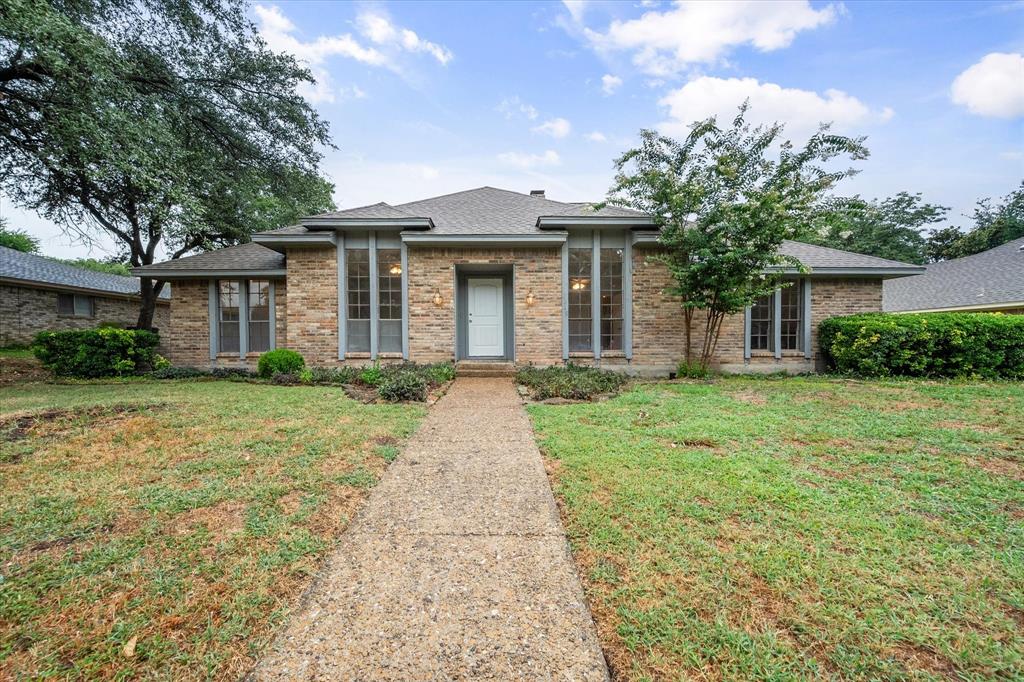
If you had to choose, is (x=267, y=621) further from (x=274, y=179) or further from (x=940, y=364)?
(x=274, y=179)

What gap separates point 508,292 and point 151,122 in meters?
7.71

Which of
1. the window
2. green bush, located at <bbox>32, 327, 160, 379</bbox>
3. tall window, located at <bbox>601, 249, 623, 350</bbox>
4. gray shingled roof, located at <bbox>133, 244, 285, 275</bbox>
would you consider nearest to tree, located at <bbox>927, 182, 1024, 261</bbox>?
tall window, located at <bbox>601, 249, 623, 350</bbox>

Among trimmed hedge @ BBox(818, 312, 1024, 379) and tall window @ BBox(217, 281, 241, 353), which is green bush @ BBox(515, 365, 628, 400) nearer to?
trimmed hedge @ BBox(818, 312, 1024, 379)

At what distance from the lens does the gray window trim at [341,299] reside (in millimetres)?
8852

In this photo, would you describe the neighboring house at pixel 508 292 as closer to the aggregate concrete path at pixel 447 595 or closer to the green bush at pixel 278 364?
the green bush at pixel 278 364

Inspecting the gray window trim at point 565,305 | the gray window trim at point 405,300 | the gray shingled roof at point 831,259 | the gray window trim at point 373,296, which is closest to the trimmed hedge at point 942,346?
the gray shingled roof at point 831,259

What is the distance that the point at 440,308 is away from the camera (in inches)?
349

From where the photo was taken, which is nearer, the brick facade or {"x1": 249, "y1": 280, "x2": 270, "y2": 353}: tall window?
the brick facade

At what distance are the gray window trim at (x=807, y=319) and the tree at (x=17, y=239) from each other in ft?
141

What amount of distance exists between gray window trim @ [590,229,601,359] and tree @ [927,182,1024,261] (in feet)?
99.5

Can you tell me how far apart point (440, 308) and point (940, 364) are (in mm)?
10700

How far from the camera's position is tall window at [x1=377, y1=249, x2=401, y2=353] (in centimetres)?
905

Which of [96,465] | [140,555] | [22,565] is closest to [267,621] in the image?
[140,555]

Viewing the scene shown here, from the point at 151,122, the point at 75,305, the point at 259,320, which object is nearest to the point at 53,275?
the point at 75,305
